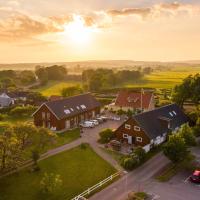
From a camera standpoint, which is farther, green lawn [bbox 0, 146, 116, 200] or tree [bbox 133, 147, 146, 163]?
tree [bbox 133, 147, 146, 163]

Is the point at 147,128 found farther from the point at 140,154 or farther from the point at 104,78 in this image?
the point at 104,78

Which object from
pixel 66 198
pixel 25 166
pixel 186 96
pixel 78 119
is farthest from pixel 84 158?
pixel 186 96

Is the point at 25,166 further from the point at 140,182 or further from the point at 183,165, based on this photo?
the point at 183,165

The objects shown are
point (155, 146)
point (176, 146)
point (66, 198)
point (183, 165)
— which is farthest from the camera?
point (155, 146)

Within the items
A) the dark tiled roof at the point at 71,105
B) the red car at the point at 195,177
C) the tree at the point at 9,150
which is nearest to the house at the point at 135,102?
the dark tiled roof at the point at 71,105

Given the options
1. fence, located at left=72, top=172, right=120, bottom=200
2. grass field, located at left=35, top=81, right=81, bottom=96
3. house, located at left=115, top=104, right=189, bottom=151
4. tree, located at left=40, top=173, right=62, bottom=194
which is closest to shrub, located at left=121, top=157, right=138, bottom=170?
fence, located at left=72, top=172, right=120, bottom=200

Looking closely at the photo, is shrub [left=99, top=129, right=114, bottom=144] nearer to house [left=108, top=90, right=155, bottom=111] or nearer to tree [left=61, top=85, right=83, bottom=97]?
house [left=108, top=90, right=155, bottom=111]

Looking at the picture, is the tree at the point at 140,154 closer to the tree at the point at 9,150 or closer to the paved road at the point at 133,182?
the paved road at the point at 133,182
